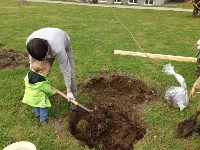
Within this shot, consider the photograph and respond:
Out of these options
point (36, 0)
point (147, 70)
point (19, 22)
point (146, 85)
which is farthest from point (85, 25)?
point (36, 0)

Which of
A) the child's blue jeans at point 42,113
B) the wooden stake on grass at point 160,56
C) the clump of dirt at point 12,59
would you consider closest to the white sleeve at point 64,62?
the child's blue jeans at point 42,113

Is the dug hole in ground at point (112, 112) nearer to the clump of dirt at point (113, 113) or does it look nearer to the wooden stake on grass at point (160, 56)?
the clump of dirt at point (113, 113)

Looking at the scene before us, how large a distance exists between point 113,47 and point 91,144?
15.8ft

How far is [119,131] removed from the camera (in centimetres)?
459

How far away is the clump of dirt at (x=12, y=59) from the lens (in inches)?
283

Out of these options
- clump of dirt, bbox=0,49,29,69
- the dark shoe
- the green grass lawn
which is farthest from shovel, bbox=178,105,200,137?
clump of dirt, bbox=0,49,29,69

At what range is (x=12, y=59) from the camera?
753 cm

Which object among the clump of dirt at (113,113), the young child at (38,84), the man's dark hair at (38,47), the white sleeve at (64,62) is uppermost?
the man's dark hair at (38,47)

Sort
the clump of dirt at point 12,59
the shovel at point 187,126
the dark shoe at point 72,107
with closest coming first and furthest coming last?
1. the shovel at point 187,126
2. the dark shoe at point 72,107
3. the clump of dirt at point 12,59

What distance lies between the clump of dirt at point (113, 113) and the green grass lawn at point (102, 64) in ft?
0.64

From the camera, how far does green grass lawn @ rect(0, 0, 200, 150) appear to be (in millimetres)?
4461

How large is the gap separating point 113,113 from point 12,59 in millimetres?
3758

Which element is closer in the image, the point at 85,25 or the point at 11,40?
the point at 11,40

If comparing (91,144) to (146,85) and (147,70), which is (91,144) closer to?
(146,85)
